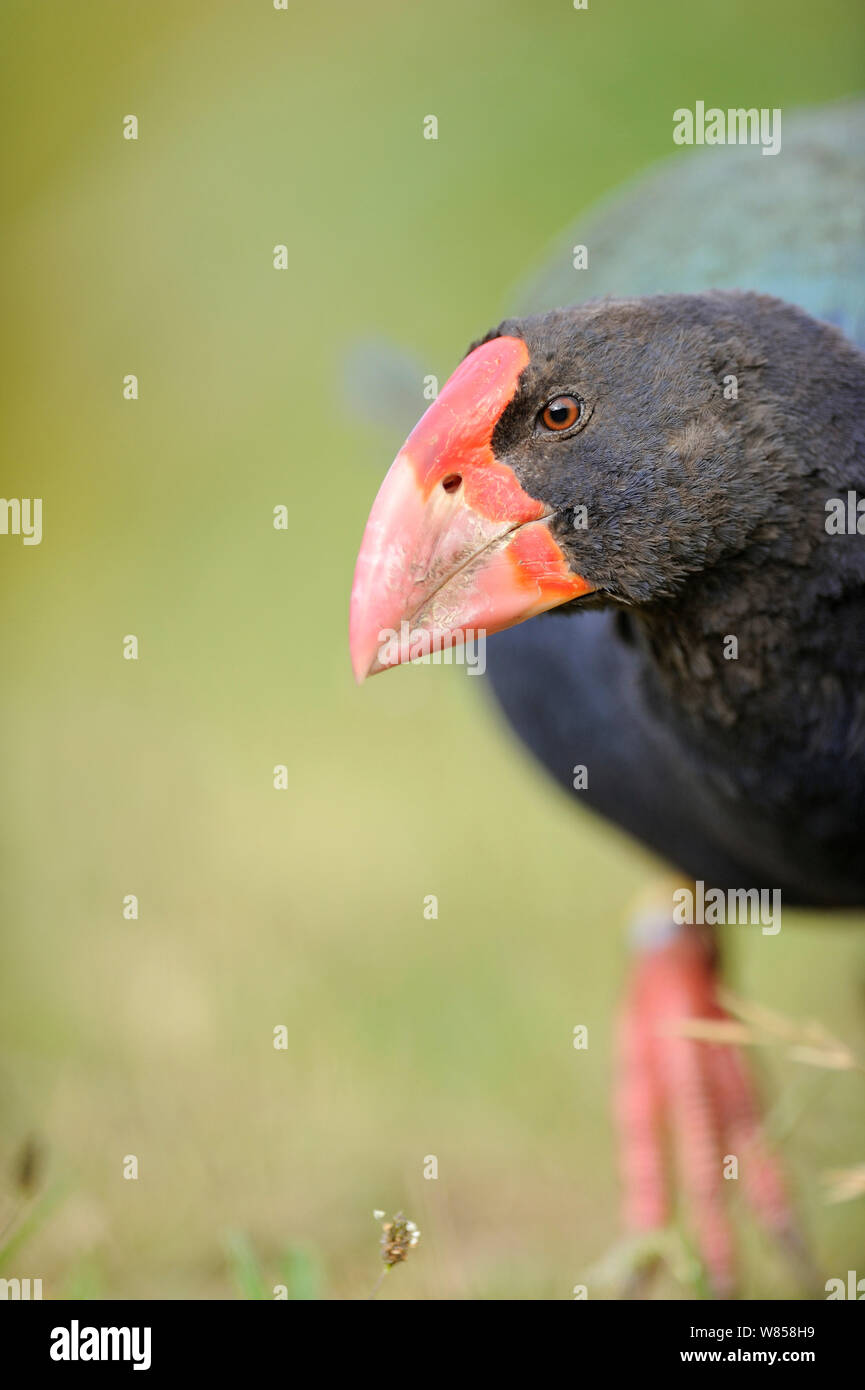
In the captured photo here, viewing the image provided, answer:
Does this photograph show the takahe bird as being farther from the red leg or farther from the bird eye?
the red leg

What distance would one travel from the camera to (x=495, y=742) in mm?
5125

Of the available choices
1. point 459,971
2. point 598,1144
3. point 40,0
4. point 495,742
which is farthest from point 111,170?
point 598,1144

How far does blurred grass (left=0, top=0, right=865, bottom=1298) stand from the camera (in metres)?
3.15

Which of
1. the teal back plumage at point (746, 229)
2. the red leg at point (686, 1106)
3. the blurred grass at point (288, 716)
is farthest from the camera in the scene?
the blurred grass at point (288, 716)

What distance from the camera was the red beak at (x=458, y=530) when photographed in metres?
1.86

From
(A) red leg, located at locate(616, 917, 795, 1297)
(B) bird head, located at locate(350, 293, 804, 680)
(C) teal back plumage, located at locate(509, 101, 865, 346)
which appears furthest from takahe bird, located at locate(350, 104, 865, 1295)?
(A) red leg, located at locate(616, 917, 795, 1297)

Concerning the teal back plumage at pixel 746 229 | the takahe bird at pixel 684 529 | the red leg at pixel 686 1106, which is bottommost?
the red leg at pixel 686 1106

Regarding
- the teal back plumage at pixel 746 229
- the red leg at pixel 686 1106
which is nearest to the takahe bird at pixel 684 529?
the teal back plumage at pixel 746 229

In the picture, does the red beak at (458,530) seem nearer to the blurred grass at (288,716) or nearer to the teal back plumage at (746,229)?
the teal back plumage at (746,229)

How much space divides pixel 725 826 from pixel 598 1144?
149 centimetres

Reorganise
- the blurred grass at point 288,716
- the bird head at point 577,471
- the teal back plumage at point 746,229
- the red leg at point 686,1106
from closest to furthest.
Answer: the bird head at point 577,471 → the teal back plumage at point 746,229 → the red leg at point 686,1106 → the blurred grass at point 288,716

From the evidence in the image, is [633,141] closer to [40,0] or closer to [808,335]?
[40,0]

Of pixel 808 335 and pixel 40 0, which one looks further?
pixel 40 0

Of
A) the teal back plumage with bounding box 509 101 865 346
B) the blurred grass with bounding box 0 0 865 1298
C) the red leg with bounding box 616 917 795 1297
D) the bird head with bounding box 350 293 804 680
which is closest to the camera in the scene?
the bird head with bounding box 350 293 804 680
